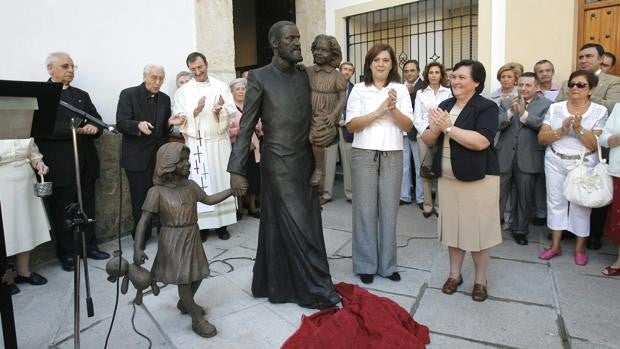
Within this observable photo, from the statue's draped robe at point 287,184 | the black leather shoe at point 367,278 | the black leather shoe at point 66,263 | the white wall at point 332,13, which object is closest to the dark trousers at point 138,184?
the black leather shoe at point 66,263

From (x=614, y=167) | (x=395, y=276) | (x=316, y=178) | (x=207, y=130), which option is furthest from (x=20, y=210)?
(x=614, y=167)

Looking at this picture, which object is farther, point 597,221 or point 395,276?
point 597,221

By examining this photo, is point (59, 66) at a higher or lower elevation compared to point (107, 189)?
higher

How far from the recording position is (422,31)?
812cm

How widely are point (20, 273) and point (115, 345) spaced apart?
6.03 ft

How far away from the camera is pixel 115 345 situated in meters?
3.06

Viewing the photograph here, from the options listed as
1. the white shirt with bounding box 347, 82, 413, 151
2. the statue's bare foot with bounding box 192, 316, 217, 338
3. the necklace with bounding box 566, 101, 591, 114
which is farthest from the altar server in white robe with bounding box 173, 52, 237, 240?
the necklace with bounding box 566, 101, 591, 114

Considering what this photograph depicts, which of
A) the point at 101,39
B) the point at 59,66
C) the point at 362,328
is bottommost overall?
the point at 362,328

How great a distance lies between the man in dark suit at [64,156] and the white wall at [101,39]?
517 mm

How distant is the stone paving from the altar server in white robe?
2.16 ft

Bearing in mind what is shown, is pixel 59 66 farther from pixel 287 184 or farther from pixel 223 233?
pixel 287 184

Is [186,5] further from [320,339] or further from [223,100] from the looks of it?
[320,339]

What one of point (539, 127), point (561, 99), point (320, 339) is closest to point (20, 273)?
point (320, 339)

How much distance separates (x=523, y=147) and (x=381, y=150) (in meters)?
2.05
